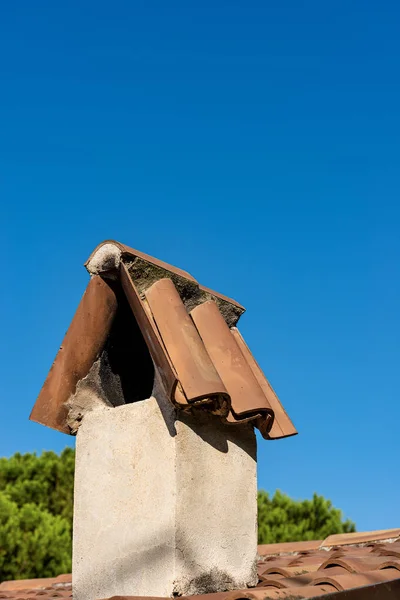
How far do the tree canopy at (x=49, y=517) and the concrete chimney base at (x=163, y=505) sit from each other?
14244 mm

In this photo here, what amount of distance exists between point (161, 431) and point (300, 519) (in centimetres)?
1900

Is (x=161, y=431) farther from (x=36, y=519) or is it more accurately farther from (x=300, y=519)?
(x=300, y=519)

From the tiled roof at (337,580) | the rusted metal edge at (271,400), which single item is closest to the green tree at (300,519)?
the tiled roof at (337,580)

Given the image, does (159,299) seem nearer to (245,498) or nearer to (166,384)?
(166,384)

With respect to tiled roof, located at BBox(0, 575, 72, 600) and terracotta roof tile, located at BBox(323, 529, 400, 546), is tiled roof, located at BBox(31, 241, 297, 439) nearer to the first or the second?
tiled roof, located at BBox(0, 575, 72, 600)

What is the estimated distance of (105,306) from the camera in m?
3.91

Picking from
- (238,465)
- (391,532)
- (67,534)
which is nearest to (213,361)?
(238,465)

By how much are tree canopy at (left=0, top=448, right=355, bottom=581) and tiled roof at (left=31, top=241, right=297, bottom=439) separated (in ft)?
46.3

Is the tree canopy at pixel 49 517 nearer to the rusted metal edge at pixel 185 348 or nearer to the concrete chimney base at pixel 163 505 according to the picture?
the concrete chimney base at pixel 163 505

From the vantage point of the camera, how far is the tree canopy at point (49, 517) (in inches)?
664

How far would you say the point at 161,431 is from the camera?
334cm

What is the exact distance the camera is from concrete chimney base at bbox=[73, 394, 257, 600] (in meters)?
3.21

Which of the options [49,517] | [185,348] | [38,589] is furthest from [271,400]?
[49,517]

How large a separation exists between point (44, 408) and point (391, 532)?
118 inches
